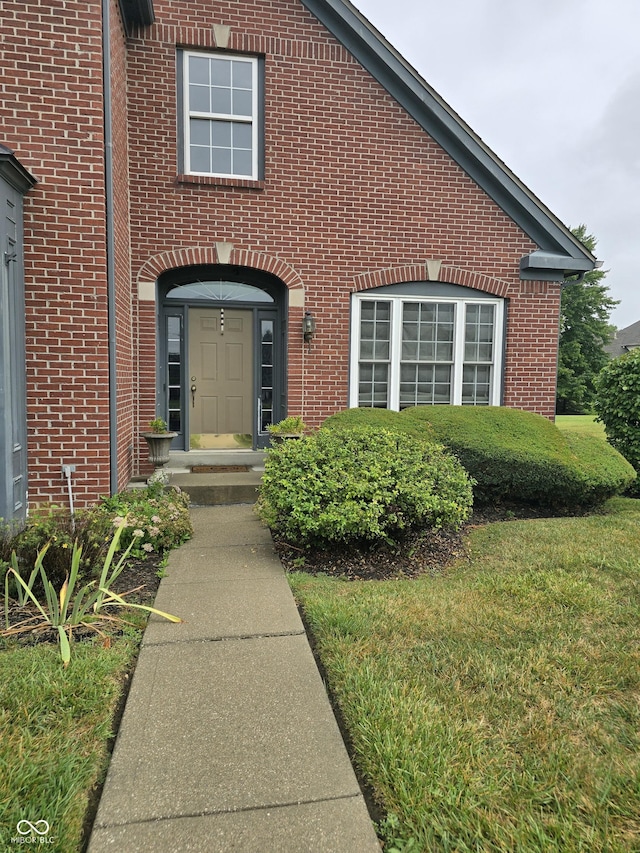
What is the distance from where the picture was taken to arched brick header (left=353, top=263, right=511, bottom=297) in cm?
766

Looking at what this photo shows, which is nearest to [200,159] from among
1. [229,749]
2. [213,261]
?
[213,261]

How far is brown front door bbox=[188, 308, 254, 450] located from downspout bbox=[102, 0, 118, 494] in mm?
2272

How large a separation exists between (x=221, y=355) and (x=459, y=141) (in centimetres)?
467

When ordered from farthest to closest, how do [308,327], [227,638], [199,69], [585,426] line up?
[585,426] < [308,327] < [199,69] < [227,638]

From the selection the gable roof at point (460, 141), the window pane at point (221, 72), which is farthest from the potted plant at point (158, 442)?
the gable roof at point (460, 141)

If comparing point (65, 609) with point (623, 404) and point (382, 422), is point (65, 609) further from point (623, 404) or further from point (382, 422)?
point (623, 404)

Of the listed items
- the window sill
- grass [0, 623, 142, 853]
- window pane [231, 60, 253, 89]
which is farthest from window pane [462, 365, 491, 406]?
grass [0, 623, 142, 853]

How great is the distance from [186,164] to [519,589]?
6.58 m

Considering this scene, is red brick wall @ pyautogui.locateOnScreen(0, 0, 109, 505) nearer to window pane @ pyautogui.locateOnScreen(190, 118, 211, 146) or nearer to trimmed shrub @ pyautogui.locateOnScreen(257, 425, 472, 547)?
window pane @ pyautogui.locateOnScreen(190, 118, 211, 146)

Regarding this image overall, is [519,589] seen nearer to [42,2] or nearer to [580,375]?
[42,2]

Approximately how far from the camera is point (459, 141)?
25.0 ft

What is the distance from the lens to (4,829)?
1.72 meters

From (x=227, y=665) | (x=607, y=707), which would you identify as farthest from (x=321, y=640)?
(x=607, y=707)

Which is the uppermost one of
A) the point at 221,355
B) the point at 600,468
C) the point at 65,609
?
the point at 221,355
